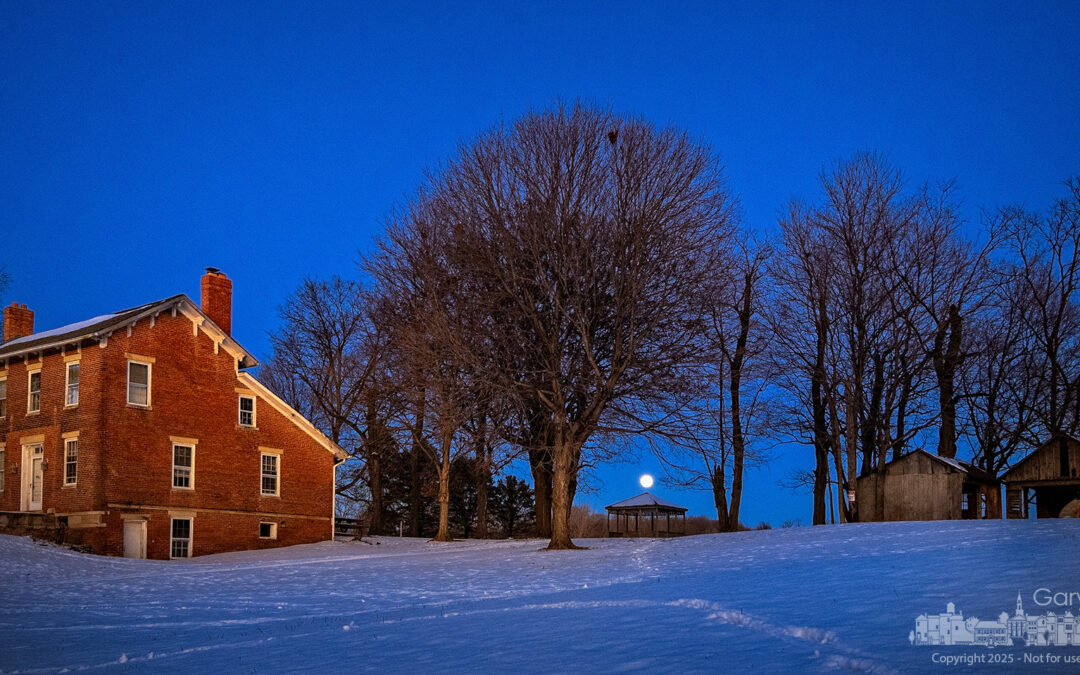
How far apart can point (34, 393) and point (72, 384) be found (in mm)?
2880

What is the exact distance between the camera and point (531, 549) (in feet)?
114

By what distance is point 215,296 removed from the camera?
42.2 meters

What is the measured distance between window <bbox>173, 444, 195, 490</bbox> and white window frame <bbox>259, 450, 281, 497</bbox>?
3.60 metres

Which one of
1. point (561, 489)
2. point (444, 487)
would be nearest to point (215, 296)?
point (444, 487)

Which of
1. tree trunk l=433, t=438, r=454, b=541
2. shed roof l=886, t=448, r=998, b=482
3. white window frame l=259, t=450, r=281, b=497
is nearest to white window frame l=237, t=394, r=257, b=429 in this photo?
white window frame l=259, t=450, r=281, b=497

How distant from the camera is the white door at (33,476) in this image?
3725 cm

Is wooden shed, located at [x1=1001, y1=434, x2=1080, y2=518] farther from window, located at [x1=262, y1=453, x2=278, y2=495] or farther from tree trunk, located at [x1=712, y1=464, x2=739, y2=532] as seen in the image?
window, located at [x1=262, y1=453, x2=278, y2=495]

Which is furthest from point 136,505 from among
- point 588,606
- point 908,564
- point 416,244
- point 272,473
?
point 908,564

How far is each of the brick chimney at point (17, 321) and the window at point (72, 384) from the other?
10.5 m

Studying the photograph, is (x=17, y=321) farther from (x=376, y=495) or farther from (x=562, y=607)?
(x=562, y=607)

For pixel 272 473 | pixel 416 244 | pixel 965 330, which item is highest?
pixel 416 244

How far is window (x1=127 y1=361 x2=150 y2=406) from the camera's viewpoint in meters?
36.2

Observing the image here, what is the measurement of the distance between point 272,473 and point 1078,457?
3349cm

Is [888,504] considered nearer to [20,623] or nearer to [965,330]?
[965,330]
